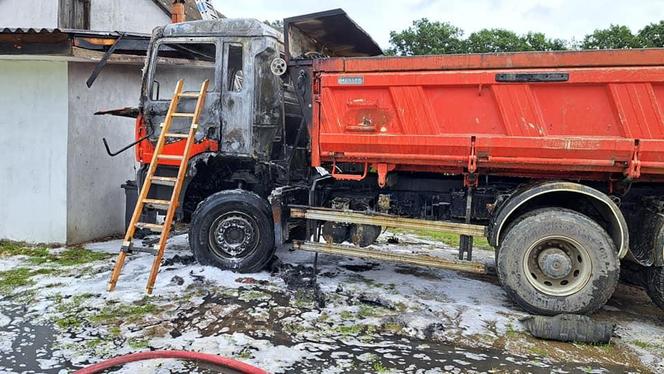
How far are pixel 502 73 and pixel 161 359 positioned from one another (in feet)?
12.6

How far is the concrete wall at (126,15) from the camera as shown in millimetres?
10039

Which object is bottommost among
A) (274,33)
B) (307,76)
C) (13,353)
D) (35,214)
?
(13,353)

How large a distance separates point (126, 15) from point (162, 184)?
19.7 feet

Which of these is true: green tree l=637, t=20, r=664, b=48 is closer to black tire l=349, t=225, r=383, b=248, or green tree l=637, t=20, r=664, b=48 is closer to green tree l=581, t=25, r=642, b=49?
green tree l=581, t=25, r=642, b=49

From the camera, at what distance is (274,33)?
604 cm

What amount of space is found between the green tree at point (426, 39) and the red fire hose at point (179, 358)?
23646mm

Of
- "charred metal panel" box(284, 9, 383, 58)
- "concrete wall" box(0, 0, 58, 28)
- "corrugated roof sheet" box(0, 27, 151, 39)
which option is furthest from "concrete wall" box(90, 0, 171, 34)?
"charred metal panel" box(284, 9, 383, 58)

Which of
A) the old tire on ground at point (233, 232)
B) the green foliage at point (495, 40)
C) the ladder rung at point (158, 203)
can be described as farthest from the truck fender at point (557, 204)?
the green foliage at point (495, 40)

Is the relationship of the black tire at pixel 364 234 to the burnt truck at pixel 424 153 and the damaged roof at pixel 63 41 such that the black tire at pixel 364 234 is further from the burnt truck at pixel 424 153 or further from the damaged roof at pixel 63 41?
the damaged roof at pixel 63 41

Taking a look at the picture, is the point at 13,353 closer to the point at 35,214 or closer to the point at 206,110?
the point at 206,110

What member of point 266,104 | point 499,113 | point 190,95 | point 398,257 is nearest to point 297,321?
point 398,257

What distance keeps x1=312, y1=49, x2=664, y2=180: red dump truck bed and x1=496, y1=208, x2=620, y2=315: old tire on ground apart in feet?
1.80

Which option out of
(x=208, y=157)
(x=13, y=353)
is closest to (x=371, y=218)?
(x=208, y=157)

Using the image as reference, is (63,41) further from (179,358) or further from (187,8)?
(187,8)
